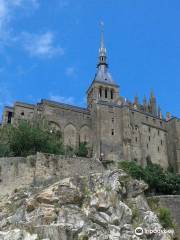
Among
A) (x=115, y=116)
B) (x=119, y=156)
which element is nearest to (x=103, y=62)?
(x=115, y=116)

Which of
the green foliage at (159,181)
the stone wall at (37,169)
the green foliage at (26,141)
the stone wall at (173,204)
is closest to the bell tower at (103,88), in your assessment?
the green foliage at (159,181)

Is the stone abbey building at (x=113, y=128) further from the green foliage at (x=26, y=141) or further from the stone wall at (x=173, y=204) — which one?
the stone wall at (x=173, y=204)

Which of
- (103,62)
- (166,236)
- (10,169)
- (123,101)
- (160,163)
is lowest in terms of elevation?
(166,236)

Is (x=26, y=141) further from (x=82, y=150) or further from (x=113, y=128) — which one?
(x=113, y=128)

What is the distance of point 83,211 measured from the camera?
2598cm

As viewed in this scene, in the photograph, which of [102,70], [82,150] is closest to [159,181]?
[82,150]

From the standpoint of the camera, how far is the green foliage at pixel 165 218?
27.8 meters

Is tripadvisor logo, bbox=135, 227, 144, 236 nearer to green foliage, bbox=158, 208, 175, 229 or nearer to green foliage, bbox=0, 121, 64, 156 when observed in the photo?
green foliage, bbox=158, 208, 175, 229

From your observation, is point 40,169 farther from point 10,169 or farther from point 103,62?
point 103,62

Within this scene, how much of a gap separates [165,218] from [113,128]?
5154cm

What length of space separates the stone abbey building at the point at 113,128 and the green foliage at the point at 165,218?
4546 cm

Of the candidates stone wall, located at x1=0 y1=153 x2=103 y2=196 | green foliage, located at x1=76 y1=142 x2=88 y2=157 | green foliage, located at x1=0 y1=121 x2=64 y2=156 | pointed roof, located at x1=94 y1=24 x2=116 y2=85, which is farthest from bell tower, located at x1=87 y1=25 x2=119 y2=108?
stone wall, located at x1=0 y1=153 x2=103 y2=196

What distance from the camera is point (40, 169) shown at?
110ft

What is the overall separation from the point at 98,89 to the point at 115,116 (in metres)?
19.4
